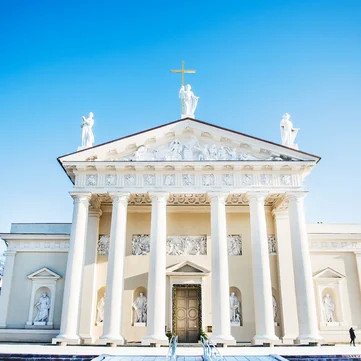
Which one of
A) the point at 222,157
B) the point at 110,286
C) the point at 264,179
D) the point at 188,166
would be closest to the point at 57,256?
the point at 110,286

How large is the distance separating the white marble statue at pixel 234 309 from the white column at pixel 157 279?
4.20m

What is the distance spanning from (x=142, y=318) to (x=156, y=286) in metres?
3.34

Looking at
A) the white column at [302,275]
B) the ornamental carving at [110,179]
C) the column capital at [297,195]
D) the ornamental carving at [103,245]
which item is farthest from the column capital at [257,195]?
the ornamental carving at [103,245]

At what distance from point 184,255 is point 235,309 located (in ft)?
11.9

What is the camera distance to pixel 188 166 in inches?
741

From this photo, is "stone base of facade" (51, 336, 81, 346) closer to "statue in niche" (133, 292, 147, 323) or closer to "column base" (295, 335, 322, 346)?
"statue in niche" (133, 292, 147, 323)

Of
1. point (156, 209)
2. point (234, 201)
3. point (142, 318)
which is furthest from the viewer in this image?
point (234, 201)

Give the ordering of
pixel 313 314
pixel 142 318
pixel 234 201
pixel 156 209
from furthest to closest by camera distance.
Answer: pixel 234 201 < pixel 142 318 < pixel 156 209 < pixel 313 314

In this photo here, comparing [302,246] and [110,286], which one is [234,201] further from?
[110,286]

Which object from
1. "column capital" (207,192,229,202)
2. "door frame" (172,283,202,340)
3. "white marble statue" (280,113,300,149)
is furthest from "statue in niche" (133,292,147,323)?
"white marble statue" (280,113,300,149)

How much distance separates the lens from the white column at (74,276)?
16719mm

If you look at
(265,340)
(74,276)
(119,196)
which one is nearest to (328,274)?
(265,340)

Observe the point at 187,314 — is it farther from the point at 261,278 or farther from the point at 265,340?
the point at 261,278

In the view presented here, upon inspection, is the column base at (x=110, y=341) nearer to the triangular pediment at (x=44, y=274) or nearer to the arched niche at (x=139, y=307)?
the arched niche at (x=139, y=307)
